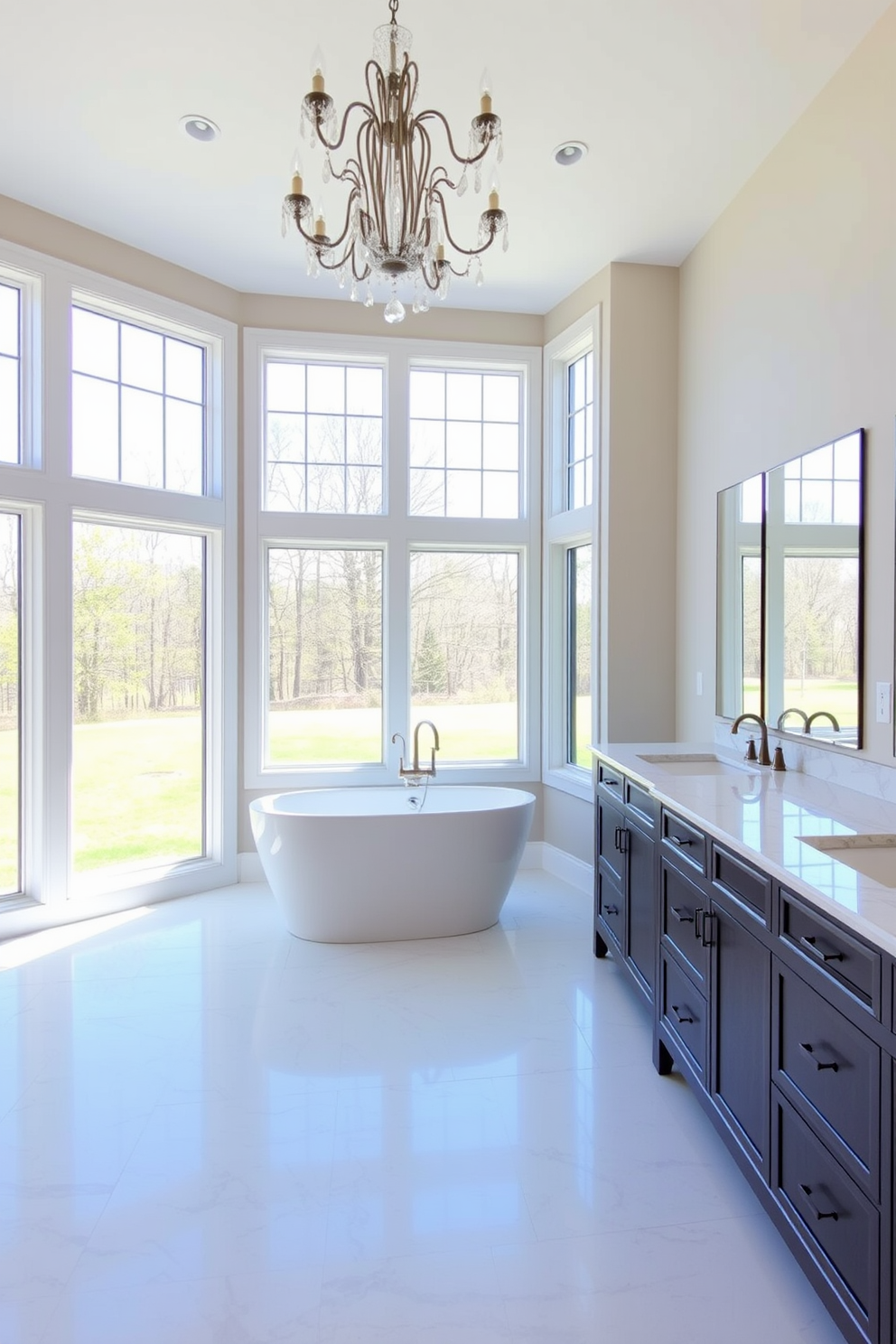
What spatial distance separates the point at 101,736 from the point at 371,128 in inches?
122

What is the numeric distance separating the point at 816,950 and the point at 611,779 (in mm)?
1763

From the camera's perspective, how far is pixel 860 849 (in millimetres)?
1897

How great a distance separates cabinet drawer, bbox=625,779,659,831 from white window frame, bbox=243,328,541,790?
1915 mm

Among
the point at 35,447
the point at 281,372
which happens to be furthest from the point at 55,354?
the point at 281,372

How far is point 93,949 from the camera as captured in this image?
3643 millimetres

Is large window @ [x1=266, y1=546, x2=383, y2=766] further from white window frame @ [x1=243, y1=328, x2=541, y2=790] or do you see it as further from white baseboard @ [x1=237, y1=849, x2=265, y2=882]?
white baseboard @ [x1=237, y1=849, x2=265, y2=882]

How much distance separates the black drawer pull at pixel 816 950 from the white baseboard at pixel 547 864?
9.43ft

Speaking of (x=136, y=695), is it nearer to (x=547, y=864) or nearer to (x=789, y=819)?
(x=547, y=864)

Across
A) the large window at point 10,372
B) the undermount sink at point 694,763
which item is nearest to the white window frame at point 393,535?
the large window at point 10,372

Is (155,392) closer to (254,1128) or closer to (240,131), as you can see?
(240,131)

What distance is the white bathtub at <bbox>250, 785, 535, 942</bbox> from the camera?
11.9ft

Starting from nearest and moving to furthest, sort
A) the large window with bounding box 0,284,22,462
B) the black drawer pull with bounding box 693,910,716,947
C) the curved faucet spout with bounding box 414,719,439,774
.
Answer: the black drawer pull with bounding box 693,910,716,947, the large window with bounding box 0,284,22,462, the curved faucet spout with bounding box 414,719,439,774

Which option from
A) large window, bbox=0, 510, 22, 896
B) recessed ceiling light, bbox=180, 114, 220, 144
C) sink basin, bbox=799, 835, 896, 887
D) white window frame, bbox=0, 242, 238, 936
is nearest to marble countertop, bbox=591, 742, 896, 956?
sink basin, bbox=799, 835, 896, 887

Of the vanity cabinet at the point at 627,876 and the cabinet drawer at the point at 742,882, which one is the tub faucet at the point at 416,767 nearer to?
the vanity cabinet at the point at 627,876
